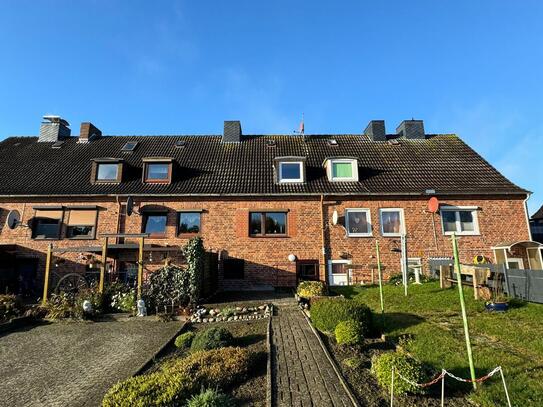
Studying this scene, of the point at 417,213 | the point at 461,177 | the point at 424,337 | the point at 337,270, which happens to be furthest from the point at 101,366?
the point at 461,177

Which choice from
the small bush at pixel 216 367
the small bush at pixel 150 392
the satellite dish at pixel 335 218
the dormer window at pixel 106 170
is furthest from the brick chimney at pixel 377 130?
the small bush at pixel 150 392

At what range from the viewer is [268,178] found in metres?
19.9

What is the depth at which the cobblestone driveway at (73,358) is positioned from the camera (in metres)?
6.63

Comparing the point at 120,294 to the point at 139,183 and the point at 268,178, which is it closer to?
the point at 139,183

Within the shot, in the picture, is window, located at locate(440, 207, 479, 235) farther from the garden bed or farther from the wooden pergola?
the wooden pergola

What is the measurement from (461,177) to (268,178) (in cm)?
1131

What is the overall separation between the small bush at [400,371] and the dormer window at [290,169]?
1401cm

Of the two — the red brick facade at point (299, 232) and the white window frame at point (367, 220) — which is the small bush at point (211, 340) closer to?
the red brick facade at point (299, 232)

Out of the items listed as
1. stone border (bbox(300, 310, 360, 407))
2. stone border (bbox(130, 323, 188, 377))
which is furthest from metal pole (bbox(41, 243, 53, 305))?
stone border (bbox(300, 310, 360, 407))

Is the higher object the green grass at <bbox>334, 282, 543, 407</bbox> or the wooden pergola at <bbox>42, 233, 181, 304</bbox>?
the wooden pergola at <bbox>42, 233, 181, 304</bbox>

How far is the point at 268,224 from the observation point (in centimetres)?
1877

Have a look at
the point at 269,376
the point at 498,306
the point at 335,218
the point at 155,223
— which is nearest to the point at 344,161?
the point at 335,218

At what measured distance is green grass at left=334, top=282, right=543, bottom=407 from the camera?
575cm

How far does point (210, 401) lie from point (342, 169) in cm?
1635
